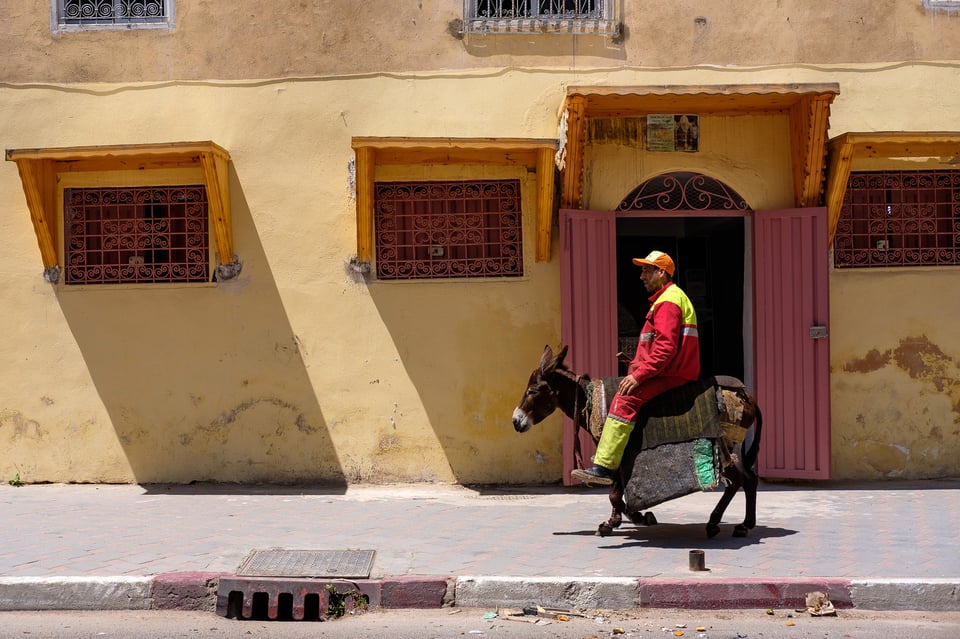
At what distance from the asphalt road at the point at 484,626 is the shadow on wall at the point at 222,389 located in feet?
12.1

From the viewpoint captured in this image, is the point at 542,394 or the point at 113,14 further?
the point at 113,14

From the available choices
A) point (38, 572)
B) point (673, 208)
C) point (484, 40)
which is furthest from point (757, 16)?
point (38, 572)

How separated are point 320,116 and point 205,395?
2.68 meters

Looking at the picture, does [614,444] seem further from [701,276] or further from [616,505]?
[701,276]

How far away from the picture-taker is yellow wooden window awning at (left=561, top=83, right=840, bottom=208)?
27.8 feet

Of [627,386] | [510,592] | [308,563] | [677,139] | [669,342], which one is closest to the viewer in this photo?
[510,592]

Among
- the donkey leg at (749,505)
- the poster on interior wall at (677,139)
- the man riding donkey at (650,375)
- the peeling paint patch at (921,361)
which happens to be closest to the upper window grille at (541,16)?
the poster on interior wall at (677,139)

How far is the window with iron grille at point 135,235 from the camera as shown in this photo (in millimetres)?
9430

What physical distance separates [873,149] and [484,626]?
5.98 meters

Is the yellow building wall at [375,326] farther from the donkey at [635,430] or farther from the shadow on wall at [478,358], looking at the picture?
the donkey at [635,430]

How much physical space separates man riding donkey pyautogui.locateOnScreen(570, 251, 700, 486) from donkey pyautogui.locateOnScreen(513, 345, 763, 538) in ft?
0.43

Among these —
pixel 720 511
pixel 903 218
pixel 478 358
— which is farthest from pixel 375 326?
pixel 903 218

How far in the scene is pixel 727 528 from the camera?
735 centimetres

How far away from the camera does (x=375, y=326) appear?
934 cm
